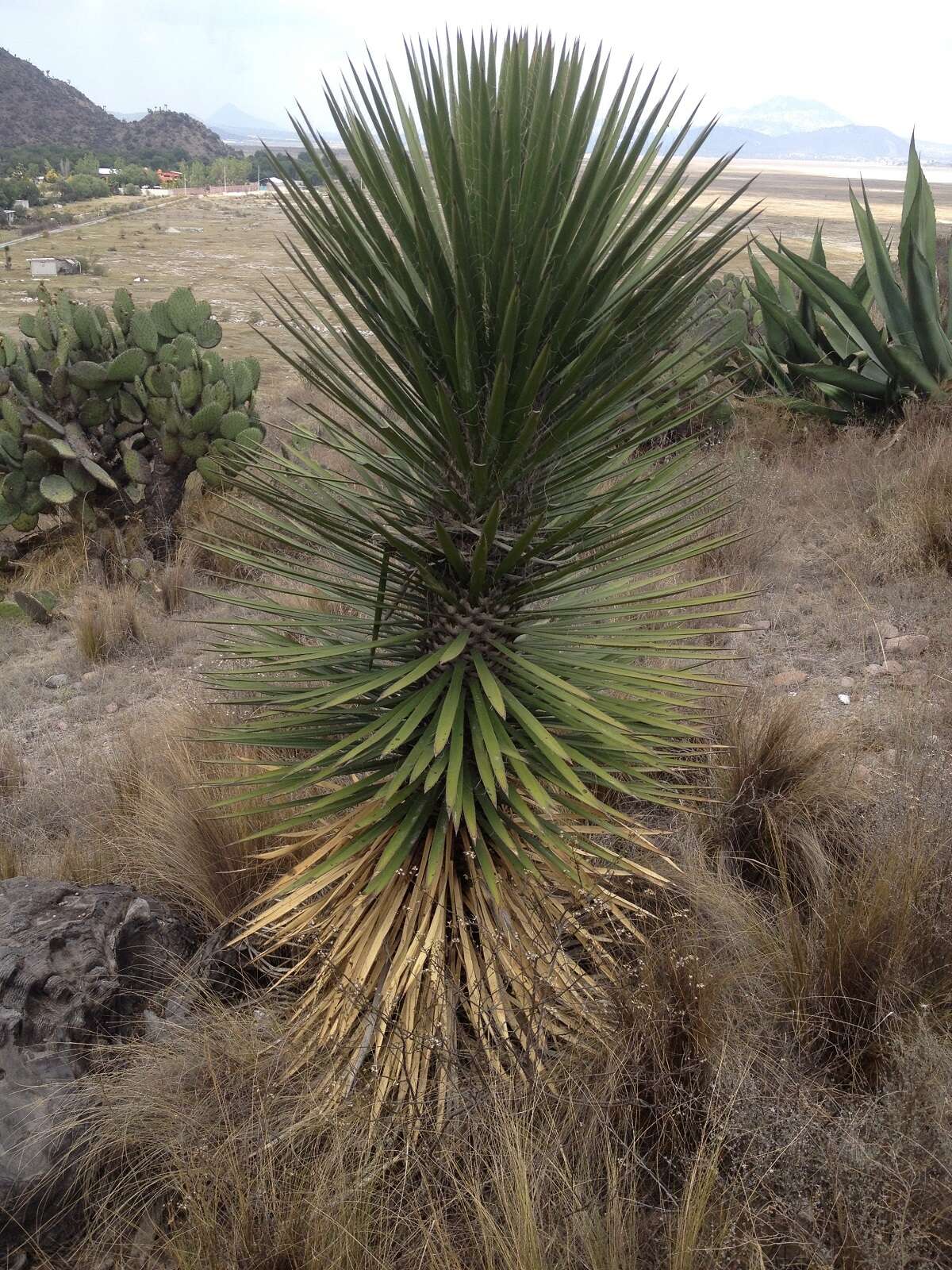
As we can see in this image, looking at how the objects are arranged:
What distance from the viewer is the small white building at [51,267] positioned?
69.4 feet

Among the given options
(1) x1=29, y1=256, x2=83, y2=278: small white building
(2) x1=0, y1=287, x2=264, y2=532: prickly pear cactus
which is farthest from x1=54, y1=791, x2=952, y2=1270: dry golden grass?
(1) x1=29, y1=256, x2=83, y2=278: small white building

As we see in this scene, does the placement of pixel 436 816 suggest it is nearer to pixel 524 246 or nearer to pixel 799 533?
pixel 524 246

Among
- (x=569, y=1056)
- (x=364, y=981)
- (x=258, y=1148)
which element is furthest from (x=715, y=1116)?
(x=258, y=1148)

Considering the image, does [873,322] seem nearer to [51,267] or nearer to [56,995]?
[56,995]

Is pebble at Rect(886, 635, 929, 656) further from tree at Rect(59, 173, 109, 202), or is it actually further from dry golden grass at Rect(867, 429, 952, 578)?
tree at Rect(59, 173, 109, 202)

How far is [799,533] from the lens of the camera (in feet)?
17.3

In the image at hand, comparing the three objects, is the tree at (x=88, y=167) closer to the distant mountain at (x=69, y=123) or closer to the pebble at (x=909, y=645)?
the distant mountain at (x=69, y=123)

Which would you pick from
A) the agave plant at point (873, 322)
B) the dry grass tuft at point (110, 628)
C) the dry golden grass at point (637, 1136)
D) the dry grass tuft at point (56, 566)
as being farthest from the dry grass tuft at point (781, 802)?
the agave plant at point (873, 322)

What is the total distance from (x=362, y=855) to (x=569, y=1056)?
589mm

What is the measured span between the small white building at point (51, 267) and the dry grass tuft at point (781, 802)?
73.1 feet

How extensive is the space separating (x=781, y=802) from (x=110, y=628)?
3282 millimetres

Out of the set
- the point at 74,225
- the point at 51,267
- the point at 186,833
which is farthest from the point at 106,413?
the point at 74,225

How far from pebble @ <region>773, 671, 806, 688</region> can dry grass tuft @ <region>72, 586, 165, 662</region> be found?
2.91 meters

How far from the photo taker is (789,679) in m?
3.65
